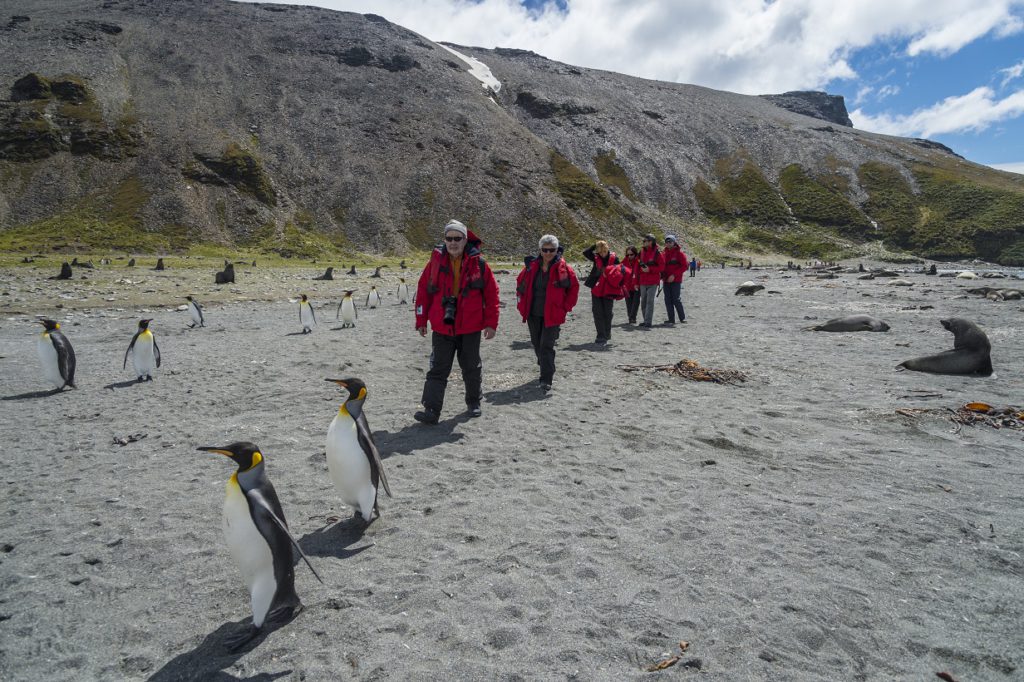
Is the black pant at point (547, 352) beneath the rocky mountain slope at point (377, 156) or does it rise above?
beneath

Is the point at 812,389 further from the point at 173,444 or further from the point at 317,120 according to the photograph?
the point at 317,120

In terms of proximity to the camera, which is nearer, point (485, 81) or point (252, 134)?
point (252, 134)

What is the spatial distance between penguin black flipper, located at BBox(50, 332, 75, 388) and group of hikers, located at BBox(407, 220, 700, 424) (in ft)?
18.7

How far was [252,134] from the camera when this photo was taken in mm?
59656

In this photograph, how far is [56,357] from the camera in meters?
8.63

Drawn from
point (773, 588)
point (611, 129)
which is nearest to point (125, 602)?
point (773, 588)

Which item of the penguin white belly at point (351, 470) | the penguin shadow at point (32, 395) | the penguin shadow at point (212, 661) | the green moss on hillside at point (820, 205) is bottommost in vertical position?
the penguin shadow at point (212, 661)

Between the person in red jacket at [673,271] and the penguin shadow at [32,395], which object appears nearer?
the penguin shadow at [32,395]

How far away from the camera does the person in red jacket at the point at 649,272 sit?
1412 centimetres

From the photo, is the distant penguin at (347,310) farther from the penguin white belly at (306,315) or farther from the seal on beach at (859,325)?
the seal on beach at (859,325)

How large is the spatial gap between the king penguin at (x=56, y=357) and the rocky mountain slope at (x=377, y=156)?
36.9 metres

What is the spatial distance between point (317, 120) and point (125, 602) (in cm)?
7034

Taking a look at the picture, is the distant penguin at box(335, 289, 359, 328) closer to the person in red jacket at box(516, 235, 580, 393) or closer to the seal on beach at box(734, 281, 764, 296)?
the person in red jacket at box(516, 235, 580, 393)

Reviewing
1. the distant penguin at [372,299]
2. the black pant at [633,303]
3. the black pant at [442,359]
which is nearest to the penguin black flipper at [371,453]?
the black pant at [442,359]
